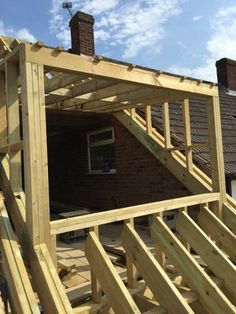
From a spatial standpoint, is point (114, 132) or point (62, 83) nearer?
point (62, 83)

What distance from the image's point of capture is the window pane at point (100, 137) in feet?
27.3

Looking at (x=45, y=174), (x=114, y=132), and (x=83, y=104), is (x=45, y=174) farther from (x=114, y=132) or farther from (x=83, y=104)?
(x=114, y=132)

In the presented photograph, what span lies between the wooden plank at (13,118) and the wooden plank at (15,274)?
40 cm

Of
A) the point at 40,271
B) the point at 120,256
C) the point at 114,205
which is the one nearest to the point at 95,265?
the point at 40,271

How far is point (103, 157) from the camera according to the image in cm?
863

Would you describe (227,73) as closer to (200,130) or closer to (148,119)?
(200,130)

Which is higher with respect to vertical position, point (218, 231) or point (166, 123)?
point (166, 123)

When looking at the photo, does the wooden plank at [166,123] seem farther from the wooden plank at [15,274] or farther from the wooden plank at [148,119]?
the wooden plank at [15,274]

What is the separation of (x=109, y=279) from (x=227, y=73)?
42.4ft

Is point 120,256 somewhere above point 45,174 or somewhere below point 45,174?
below

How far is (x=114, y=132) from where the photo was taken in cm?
803

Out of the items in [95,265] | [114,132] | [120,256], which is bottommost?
[120,256]

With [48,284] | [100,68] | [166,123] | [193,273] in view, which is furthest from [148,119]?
[48,284]

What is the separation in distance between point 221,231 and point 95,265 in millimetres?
2099
